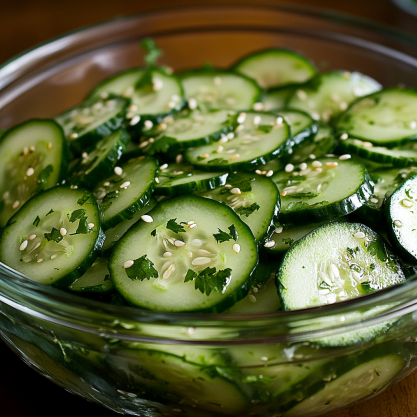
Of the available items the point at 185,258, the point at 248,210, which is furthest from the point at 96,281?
the point at 248,210

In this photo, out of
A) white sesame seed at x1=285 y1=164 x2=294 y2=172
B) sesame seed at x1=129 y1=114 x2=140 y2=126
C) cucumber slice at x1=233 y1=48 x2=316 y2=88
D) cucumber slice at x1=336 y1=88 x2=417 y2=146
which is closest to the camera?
white sesame seed at x1=285 y1=164 x2=294 y2=172

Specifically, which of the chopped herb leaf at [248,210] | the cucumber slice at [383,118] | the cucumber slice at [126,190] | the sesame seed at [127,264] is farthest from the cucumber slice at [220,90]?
the sesame seed at [127,264]

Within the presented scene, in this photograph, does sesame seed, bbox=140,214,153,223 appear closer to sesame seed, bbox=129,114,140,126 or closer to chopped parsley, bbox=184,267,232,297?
chopped parsley, bbox=184,267,232,297

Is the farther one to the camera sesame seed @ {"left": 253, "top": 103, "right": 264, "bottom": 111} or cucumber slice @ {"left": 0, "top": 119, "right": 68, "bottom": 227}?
sesame seed @ {"left": 253, "top": 103, "right": 264, "bottom": 111}

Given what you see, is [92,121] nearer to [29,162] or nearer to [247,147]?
[29,162]

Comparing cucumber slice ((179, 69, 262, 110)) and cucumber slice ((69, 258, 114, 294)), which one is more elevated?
cucumber slice ((179, 69, 262, 110))

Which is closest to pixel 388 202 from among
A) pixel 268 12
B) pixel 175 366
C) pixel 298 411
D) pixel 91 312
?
pixel 298 411

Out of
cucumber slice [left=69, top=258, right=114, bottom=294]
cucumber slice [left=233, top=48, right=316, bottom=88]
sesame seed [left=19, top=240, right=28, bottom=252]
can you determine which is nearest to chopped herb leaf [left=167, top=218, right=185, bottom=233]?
cucumber slice [left=69, top=258, right=114, bottom=294]

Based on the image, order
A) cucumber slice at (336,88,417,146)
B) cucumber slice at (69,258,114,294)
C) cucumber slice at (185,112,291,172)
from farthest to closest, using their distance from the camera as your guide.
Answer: cucumber slice at (336,88,417,146) → cucumber slice at (185,112,291,172) → cucumber slice at (69,258,114,294)
